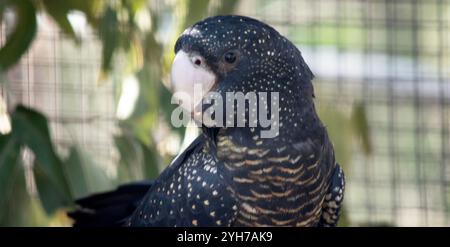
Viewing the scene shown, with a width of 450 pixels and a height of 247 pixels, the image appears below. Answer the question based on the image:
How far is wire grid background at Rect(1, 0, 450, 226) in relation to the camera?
12.1 feet

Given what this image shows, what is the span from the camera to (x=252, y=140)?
1752 millimetres

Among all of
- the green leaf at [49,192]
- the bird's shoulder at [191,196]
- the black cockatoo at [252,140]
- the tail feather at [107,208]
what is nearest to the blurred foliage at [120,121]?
the green leaf at [49,192]

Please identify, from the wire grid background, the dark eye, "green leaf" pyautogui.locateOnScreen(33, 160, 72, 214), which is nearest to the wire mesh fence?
the wire grid background

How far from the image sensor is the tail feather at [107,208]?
207 centimetres

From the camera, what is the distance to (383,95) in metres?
3.80

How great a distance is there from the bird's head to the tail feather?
0.45 meters

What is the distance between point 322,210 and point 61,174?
95 centimetres

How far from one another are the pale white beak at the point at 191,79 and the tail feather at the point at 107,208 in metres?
0.45

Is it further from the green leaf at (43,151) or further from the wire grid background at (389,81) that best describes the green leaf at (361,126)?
the green leaf at (43,151)

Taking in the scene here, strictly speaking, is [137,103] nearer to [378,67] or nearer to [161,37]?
[161,37]

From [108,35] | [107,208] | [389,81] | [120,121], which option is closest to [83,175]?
[120,121]

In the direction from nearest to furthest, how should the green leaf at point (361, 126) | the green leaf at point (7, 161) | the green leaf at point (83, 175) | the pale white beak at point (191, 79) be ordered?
the pale white beak at point (191, 79) → the green leaf at point (7, 161) → the green leaf at point (83, 175) → the green leaf at point (361, 126)

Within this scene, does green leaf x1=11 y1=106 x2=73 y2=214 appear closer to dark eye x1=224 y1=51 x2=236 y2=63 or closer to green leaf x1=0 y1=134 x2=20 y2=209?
green leaf x1=0 y1=134 x2=20 y2=209
